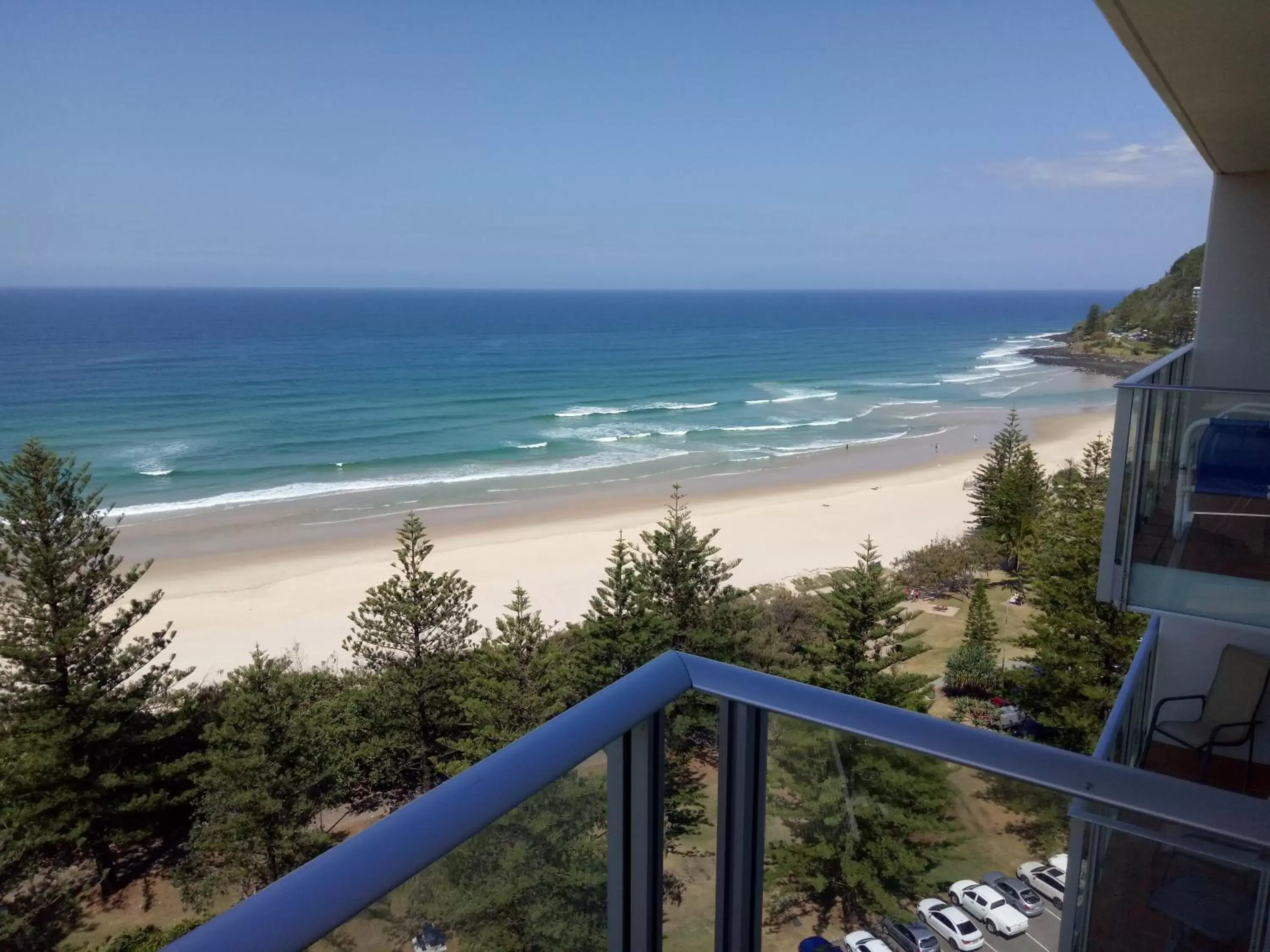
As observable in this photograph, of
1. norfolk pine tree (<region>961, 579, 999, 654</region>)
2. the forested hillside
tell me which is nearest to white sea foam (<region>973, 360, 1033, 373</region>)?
the forested hillside

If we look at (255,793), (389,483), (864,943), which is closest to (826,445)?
(389,483)

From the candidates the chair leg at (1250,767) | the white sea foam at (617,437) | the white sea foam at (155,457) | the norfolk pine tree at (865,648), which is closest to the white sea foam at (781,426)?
the white sea foam at (617,437)

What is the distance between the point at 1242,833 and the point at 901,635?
42.0 feet

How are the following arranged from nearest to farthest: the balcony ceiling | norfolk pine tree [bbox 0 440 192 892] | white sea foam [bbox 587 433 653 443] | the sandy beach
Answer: the balcony ceiling → norfolk pine tree [bbox 0 440 192 892] → the sandy beach → white sea foam [bbox 587 433 653 443]

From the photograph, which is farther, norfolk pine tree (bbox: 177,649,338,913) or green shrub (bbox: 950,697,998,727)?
green shrub (bbox: 950,697,998,727)

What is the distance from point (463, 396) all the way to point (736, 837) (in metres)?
42.1

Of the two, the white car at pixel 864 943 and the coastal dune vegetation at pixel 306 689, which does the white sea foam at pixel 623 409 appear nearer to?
the coastal dune vegetation at pixel 306 689

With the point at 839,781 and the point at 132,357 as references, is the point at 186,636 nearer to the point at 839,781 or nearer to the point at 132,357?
the point at 839,781

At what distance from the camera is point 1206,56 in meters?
2.43

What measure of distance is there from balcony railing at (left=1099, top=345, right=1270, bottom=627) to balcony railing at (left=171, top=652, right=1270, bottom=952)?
3.12 metres

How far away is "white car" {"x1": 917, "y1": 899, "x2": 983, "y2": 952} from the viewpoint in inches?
42.5

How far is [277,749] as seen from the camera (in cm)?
1075

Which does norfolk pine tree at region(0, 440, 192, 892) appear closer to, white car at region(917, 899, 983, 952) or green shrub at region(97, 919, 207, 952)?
green shrub at region(97, 919, 207, 952)

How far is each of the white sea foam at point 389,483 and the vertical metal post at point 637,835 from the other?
2573 centimetres
